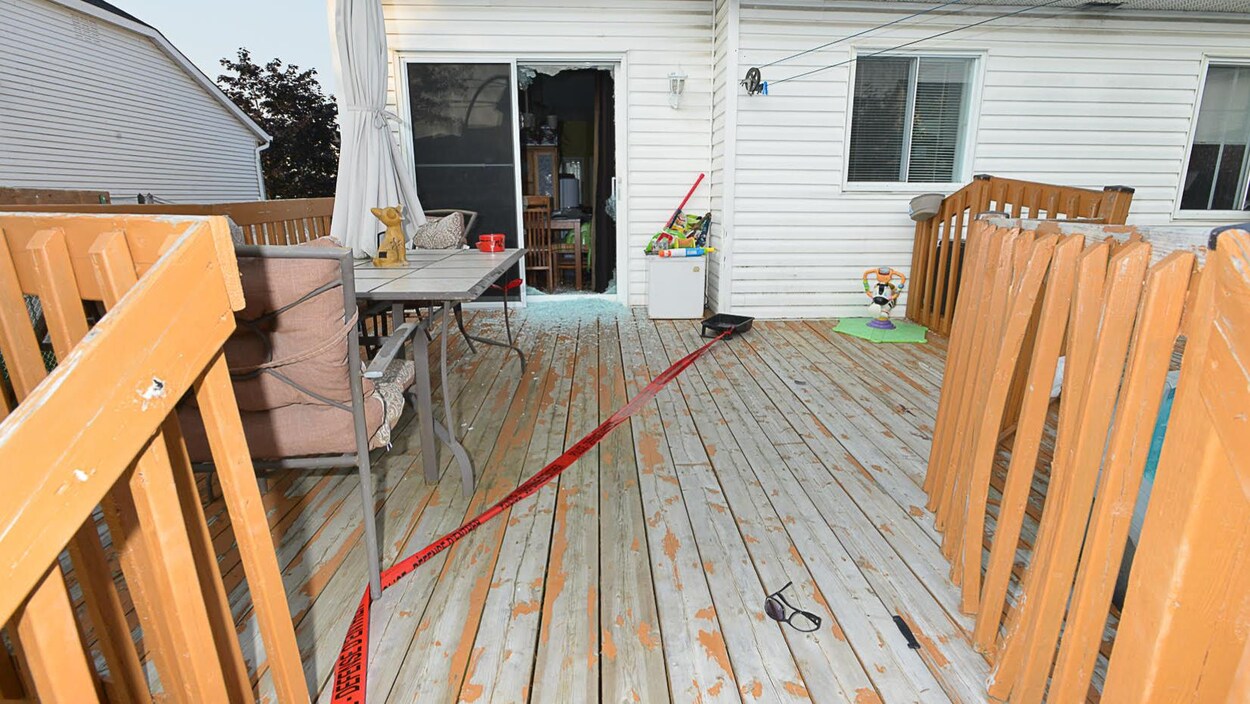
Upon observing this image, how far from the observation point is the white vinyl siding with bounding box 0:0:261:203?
8.20 metres

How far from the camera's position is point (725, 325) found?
482 cm

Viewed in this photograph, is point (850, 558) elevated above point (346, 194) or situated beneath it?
situated beneath

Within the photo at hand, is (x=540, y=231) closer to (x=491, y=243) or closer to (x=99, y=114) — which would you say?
(x=491, y=243)

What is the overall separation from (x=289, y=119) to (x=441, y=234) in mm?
17716

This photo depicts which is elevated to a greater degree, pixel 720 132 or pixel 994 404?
pixel 720 132

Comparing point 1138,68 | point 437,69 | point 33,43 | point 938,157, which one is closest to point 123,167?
point 33,43

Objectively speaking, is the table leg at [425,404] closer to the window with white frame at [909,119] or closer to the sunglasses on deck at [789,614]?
the sunglasses on deck at [789,614]

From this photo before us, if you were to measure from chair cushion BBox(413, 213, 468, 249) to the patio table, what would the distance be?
0.74 metres

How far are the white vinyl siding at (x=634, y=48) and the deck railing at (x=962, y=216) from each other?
6.49 feet

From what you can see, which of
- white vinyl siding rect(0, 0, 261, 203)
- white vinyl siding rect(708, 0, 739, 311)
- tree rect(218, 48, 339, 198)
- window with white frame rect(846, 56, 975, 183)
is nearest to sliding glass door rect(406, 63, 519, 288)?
white vinyl siding rect(708, 0, 739, 311)

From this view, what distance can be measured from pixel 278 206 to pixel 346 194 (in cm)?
53

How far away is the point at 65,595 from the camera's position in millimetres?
658

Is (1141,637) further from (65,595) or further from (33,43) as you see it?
(33,43)

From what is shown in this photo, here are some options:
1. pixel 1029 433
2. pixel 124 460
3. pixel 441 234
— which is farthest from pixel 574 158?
pixel 124 460
